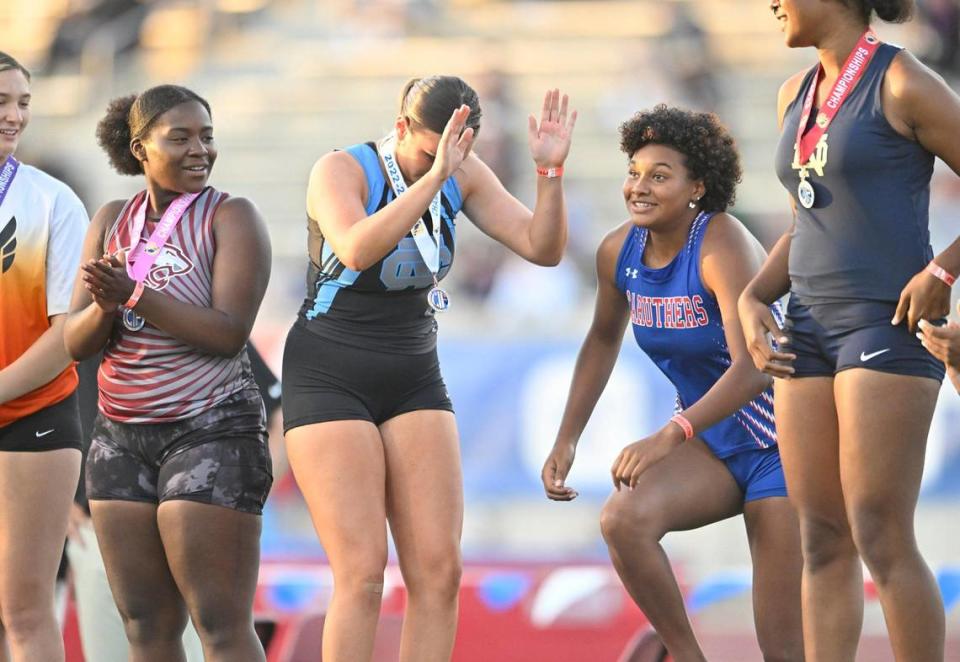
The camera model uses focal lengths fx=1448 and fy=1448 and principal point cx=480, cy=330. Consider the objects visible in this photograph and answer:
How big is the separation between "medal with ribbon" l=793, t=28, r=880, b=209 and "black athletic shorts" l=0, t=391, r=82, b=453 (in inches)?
81.1

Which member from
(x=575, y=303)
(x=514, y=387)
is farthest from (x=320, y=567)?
(x=575, y=303)

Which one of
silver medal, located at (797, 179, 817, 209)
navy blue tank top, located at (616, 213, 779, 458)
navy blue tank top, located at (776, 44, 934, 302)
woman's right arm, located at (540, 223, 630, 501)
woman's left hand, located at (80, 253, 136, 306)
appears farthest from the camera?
woman's right arm, located at (540, 223, 630, 501)

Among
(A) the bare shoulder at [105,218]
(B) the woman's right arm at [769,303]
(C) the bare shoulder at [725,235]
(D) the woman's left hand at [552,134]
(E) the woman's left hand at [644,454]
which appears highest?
(D) the woman's left hand at [552,134]

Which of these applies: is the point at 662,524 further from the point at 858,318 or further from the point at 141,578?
the point at 141,578

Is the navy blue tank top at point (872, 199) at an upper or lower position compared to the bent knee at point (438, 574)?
upper

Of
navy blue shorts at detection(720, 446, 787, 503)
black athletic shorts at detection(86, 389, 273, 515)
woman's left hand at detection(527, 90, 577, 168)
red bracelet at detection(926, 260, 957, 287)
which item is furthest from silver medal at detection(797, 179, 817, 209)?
black athletic shorts at detection(86, 389, 273, 515)

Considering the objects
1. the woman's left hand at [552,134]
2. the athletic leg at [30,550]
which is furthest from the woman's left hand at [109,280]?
the woman's left hand at [552,134]

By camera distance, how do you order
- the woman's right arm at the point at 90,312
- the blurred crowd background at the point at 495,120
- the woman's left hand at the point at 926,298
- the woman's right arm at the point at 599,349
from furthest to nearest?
the blurred crowd background at the point at 495,120, the woman's right arm at the point at 599,349, the woman's right arm at the point at 90,312, the woman's left hand at the point at 926,298

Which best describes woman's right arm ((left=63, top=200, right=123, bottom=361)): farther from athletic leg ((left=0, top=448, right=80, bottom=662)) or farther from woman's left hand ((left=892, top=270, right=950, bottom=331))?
woman's left hand ((left=892, top=270, right=950, bottom=331))

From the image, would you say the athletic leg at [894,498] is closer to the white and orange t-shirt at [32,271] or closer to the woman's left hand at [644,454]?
the woman's left hand at [644,454]

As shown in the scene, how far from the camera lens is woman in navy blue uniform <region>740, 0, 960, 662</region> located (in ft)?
10.2

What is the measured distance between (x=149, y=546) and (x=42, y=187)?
3.64ft

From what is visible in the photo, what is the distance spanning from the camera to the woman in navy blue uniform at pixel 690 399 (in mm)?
3742

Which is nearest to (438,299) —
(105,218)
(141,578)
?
(105,218)
